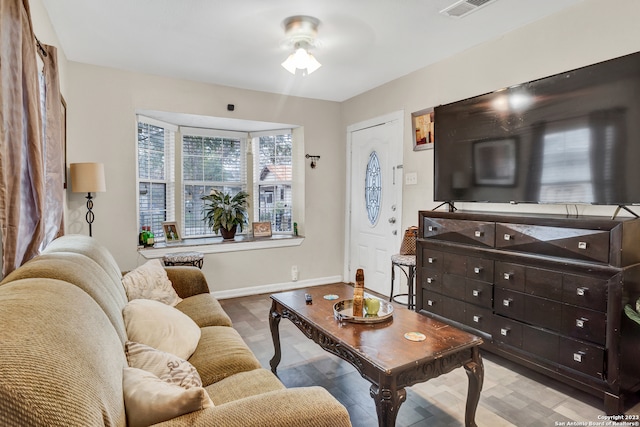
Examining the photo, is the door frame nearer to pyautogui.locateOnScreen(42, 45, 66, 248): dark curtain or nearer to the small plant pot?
the small plant pot

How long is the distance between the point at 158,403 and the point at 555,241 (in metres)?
2.30

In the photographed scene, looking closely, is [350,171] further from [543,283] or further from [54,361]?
[54,361]

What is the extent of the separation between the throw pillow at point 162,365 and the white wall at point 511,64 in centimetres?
263

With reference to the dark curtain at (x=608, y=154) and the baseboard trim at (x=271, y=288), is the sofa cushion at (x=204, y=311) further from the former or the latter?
the dark curtain at (x=608, y=154)

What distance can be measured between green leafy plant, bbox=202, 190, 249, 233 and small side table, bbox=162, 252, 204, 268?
2.48 feet

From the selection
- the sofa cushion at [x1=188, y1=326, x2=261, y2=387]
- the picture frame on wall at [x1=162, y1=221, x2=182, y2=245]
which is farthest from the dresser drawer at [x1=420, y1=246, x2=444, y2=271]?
the picture frame on wall at [x1=162, y1=221, x2=182, y2=245]

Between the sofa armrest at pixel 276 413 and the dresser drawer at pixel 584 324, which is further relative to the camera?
the dresser drawer at pixel 584 324

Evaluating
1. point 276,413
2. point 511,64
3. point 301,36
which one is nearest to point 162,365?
point 276,413

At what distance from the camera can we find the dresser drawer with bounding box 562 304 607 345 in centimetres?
200

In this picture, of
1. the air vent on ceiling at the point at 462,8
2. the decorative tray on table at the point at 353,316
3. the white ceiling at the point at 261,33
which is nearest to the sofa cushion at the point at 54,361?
the decorative tray on table at the point at 353,316

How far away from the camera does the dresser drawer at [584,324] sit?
78.8 inches

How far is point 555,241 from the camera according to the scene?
222cm

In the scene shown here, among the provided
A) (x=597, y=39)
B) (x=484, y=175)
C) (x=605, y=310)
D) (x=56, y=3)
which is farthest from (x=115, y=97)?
(x=605, y=310)

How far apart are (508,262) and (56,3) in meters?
3.58
